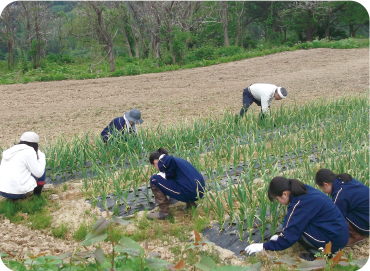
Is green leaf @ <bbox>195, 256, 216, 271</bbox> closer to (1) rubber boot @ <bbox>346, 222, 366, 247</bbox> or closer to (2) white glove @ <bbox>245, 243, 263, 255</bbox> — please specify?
(2) white glove @ <bbox>245, 243, 263, 255</bbox>

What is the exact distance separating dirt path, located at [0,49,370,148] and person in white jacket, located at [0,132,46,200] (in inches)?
76.7

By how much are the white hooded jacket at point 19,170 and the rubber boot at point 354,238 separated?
3084mm

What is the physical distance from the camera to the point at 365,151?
4.06 m

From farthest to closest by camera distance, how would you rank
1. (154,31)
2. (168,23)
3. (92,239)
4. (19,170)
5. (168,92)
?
(154,31) → (168,23) → (168,92) → (19,170) → (92,239)

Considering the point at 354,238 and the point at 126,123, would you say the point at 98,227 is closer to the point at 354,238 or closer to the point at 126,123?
the point at 354,238

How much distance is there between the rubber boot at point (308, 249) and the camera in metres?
2.87

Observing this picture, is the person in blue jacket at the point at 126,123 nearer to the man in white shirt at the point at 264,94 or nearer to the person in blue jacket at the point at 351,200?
the man in white shirt at the point at 264,94

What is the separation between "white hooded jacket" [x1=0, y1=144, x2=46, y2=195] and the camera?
378cm

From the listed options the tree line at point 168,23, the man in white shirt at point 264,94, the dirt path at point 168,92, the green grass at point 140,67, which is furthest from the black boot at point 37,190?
the tree line at point 168,23

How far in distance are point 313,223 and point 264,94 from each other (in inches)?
144

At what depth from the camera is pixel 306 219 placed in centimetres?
276

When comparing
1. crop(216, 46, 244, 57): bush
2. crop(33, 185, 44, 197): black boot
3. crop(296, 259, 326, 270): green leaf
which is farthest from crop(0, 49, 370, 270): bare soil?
crop(216, 46, 244, 57): bush

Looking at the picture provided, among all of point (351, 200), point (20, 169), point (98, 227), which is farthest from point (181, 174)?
point (98, 227)

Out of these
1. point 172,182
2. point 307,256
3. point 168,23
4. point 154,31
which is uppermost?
point 168,23
